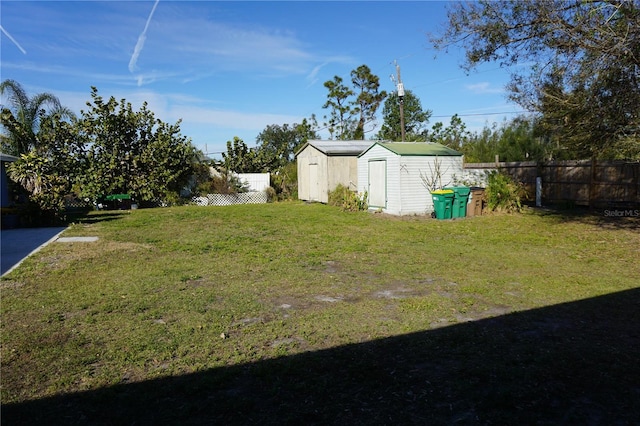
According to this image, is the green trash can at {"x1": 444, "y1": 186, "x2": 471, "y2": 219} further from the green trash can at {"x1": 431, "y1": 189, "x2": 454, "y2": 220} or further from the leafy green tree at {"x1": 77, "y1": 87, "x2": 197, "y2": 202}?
the leafy green tree at {"x1": 77, "y1": 87, "x2": 197, "y2": 202}

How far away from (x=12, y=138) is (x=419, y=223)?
55.5 ft

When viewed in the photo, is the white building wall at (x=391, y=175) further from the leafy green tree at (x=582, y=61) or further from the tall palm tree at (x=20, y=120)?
the tall palm tree at (x=20, y=120)

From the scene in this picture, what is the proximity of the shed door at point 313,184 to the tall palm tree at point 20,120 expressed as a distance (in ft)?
36.5

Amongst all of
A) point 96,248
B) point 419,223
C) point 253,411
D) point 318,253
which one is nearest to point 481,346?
point 253,411

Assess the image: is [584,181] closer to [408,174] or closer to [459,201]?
[459,201]

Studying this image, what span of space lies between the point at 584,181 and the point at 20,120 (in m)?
22.1

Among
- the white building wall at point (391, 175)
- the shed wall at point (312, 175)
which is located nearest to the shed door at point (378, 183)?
the white building wall at point (391, 175)

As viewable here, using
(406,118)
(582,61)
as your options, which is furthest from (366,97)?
(582,61)

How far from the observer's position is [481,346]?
409 centimetres

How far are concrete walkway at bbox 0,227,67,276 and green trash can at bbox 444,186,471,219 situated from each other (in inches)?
442

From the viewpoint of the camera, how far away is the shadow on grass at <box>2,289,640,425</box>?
9.62ft

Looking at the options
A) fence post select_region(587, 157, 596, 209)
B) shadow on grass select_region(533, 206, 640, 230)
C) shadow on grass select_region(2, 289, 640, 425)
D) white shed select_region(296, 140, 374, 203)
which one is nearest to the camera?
shadow on grass select_region(2, 289, 640, 425)

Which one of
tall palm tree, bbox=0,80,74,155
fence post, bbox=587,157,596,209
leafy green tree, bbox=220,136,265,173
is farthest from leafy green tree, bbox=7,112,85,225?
fence post, bbox=587,157,596,209

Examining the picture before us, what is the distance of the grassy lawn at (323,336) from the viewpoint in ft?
10.1
